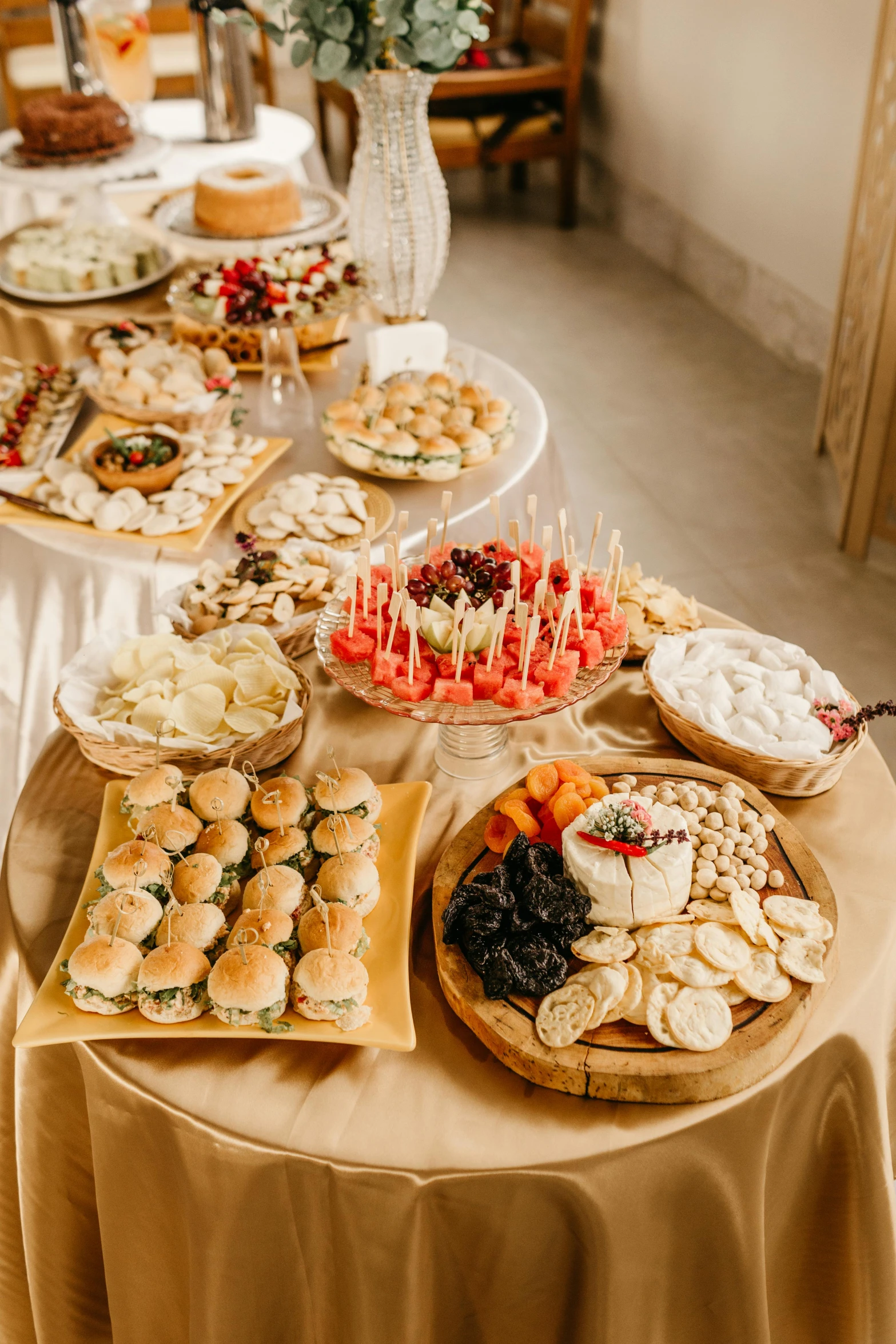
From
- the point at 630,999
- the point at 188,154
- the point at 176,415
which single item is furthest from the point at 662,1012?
the point at 188,154

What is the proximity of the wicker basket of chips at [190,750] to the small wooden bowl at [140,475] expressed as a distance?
623 mm

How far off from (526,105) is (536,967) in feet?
20.1

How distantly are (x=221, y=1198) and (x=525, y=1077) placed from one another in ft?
1.08

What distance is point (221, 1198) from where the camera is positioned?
3.49ft

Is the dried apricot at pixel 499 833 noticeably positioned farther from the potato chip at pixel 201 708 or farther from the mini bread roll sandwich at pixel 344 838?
the potato chip at pixel 201 708

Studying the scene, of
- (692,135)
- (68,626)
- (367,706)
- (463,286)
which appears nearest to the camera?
(367,706)

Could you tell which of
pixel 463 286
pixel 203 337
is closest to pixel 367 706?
pixel 203 337

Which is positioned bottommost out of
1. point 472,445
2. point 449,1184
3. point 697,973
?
point 449,1184

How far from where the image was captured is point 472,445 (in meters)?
2.07

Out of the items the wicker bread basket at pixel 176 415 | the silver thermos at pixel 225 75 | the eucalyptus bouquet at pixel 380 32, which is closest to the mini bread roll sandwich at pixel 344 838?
the wicker bread basket at pixel 176 415

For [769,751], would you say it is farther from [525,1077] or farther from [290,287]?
[290,287]

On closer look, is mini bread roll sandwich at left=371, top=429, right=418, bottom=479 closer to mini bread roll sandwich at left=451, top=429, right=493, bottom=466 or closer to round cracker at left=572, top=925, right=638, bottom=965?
mini bread roll sandwich at left=451, top=429, right=493, bottom=466

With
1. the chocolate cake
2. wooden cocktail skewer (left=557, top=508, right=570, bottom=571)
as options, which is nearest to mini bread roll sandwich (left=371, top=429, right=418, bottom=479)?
wooden cocktail skewer (left=557, top=508, right=570, bottom=571)

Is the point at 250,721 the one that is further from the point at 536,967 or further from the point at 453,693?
the point at 536,967
